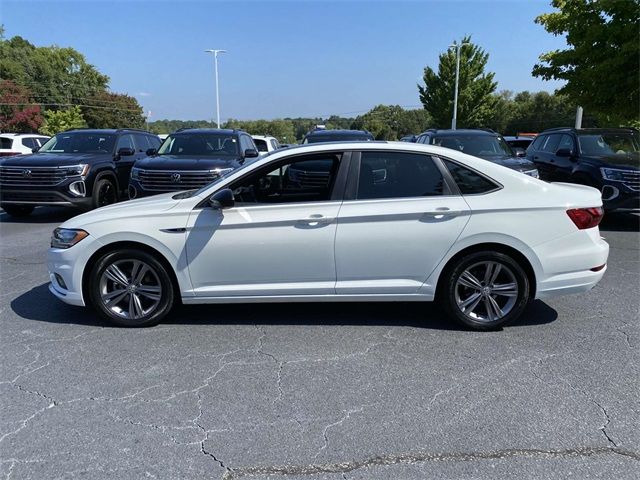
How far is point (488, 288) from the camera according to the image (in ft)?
14.1

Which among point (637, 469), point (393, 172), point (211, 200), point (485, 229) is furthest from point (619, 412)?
point (211, 200)

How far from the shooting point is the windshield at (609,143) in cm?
975

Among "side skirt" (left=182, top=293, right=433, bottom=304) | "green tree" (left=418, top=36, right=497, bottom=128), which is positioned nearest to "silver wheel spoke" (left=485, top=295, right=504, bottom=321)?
"side skirt" (left=182, top=293, right=433, bottom=304)

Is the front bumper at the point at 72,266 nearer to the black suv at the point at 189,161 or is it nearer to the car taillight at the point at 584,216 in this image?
the black suv at the point at 189,161

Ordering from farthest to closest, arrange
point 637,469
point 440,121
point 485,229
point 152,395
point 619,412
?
point 440,121 < point 485,229 < point 152,395 < point 619,412 < point 637,469

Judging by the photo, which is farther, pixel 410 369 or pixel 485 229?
pixel 485 229

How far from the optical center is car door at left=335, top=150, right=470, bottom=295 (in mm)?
4160

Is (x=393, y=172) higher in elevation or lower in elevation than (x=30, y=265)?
higher

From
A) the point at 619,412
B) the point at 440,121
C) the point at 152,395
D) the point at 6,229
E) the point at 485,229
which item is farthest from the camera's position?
the point at 440,121

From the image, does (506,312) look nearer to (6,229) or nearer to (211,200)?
(211,200)

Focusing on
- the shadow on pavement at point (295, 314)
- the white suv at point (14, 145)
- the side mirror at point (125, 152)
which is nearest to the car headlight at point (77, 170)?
the side mirror at point (125, 152)

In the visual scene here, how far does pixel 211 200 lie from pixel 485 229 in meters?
2.33

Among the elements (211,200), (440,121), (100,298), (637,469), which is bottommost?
(637,469)

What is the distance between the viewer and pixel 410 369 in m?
3.62
